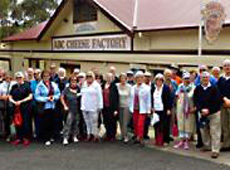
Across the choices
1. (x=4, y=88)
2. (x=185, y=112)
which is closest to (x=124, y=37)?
(x=4, y=88)

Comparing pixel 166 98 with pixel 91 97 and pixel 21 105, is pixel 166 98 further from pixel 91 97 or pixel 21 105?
pixel 21 105

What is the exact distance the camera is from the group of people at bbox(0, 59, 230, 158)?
9.19 m

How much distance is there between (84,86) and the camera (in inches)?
389

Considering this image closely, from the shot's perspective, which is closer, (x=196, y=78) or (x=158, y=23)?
(x=196, y=78)

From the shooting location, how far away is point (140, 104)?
9484 mm

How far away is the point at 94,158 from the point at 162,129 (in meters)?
1.77

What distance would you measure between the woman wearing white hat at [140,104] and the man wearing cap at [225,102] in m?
1.62

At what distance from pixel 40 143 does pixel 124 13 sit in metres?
7.98

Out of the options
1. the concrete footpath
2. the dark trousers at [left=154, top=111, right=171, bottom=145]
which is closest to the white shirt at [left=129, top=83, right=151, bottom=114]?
the dark trousers at [left=154, top=111, right=171, bottom=145]

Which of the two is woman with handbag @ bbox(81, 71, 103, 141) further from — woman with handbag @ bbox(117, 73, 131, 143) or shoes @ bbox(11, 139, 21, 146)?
shoes @ bbox(11, 139, 21, 146)

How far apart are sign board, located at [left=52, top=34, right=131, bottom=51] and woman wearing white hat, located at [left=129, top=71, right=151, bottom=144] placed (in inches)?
263

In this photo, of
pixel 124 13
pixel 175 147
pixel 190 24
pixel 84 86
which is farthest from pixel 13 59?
pixel 175 147

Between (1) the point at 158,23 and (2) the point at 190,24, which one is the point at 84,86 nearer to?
(2) the point at 190,24

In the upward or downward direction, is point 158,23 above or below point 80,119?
above
